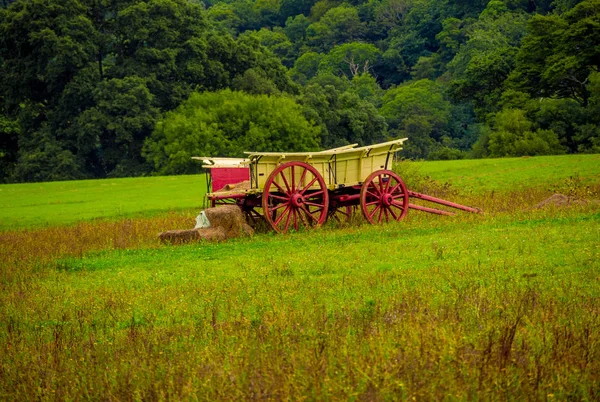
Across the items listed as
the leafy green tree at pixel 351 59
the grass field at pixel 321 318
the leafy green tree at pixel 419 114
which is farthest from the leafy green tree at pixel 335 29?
the grass field at pixel 321 318

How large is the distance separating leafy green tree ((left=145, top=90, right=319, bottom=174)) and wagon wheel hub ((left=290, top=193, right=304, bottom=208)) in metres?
45.6

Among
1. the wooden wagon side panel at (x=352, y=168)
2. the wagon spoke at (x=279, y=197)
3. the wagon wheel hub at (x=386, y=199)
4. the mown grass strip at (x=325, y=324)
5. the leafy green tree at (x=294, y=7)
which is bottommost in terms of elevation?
the mown grass strip at (x=325, y=324)

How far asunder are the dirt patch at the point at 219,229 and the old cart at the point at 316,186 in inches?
19.6

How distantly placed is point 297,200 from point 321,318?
34.5 feet

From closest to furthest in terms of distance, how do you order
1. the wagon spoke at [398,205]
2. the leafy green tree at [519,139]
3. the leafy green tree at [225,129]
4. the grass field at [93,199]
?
the wagon spoke at [398,205] < the grass field at [93,199] < the leafy green tree at [519,139] < the leafy green tree at [225,129]

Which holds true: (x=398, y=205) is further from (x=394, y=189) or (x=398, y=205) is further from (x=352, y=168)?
(x=352, y=168)

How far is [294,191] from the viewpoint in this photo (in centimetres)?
1961

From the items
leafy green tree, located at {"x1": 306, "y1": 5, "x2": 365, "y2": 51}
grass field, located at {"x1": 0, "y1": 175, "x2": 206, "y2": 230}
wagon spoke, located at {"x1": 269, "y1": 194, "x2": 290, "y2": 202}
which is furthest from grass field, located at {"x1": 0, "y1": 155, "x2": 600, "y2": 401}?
leafy green tree, located at {"x1": 306, "y1": 5, "x2": 365, "y2": 51}

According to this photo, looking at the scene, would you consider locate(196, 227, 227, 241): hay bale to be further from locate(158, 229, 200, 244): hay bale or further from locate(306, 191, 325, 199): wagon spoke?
locate(306, 191, 325, 199): wagon spoke

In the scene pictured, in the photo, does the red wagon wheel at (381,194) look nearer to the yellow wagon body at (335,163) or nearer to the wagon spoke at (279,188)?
the yellow wagon body at (335,163)

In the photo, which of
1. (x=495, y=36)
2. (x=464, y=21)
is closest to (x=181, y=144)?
(x=495, y=36)

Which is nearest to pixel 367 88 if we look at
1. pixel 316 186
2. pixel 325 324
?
pixel 316 186

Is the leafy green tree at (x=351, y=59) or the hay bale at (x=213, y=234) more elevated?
the leafy green tree at (x=351, y=59)

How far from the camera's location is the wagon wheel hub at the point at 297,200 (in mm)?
19536
